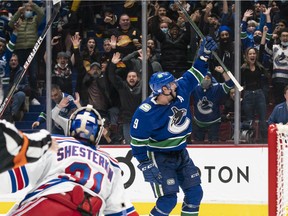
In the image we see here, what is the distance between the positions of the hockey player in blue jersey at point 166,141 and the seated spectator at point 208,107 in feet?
→ 6.07

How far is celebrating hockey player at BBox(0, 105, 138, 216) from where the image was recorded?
429 cm

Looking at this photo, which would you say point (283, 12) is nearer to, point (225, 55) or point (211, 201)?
point (225, 55)

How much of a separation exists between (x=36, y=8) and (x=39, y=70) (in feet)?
2.03

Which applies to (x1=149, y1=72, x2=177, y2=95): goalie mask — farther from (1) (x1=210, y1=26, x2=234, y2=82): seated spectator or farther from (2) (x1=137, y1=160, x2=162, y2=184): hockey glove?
(1) (x1=210, y1=26, x2=234, y2=82): seated spectator

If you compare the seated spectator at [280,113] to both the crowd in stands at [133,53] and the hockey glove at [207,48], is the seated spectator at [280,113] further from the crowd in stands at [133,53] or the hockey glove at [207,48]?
the hockey glove at [207,48]

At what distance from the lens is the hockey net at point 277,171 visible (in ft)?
20.0

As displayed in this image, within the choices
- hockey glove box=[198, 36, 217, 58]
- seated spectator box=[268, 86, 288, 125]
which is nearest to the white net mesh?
hockey glove box=[198, 36, 217, 58]

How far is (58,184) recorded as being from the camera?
436cm

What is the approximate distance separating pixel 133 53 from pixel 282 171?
3300 millimetres

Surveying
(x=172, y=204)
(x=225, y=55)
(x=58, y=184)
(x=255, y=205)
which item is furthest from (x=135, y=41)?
(x=58, y=184)

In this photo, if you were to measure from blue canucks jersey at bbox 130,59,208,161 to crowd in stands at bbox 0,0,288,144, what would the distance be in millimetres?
1871

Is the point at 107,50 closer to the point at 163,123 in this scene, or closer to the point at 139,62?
the point at 139,62

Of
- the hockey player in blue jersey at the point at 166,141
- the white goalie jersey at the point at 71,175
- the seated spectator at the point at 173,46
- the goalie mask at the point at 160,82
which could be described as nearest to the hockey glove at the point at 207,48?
the hockey player in blue jersey at the point at 166,141

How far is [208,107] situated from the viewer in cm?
911
